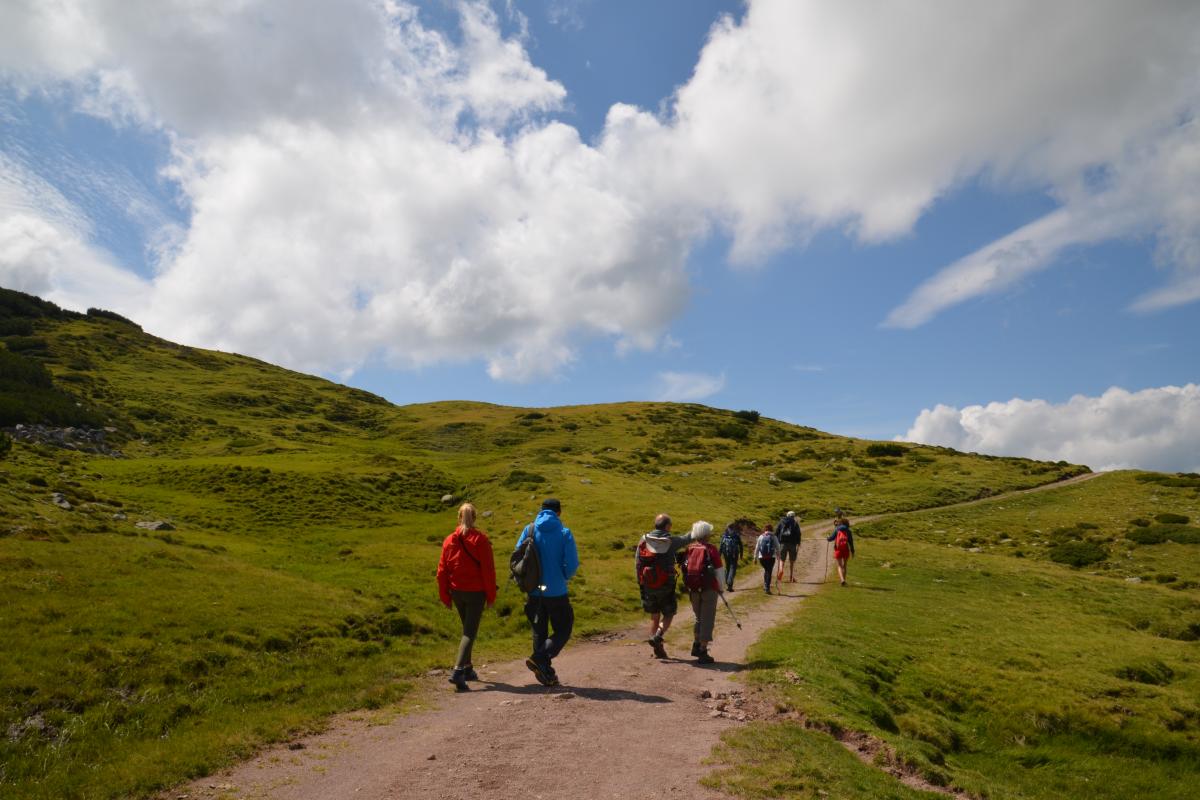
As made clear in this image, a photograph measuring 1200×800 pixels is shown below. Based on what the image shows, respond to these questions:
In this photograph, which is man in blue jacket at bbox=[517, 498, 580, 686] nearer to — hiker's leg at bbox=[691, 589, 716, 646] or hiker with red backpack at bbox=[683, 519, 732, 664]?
hiker with red backpack at bbox=[683, 519, 732, 664]

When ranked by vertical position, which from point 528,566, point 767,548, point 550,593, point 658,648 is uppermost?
point 767,548

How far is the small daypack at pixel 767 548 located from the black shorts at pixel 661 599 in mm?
13345

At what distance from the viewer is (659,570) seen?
609 inches

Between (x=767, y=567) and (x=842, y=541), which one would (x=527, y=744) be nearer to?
(x=767, y=567)

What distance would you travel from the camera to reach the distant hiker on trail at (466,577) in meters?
13.3

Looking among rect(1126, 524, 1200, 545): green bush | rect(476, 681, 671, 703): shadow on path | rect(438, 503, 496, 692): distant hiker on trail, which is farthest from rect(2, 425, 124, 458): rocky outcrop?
rect(1126, 524, 1200, 545): green bush

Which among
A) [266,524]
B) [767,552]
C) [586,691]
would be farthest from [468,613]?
[266,524]

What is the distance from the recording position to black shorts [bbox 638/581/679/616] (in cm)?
1570

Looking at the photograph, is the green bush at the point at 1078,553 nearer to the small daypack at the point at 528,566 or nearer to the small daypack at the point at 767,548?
the small daypack at the point at 767,548

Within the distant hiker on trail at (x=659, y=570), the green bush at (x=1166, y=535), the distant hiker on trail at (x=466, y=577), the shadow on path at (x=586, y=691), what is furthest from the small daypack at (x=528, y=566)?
the green bush at (x=1166, y=535)

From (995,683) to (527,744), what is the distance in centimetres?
1496

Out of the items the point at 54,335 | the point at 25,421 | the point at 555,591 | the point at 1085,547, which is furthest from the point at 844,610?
the point at 54,335

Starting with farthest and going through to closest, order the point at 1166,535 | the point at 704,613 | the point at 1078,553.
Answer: the point at 1166,535
the point at 1078,553
the point at 704,613

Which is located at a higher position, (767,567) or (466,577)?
(466,577)
